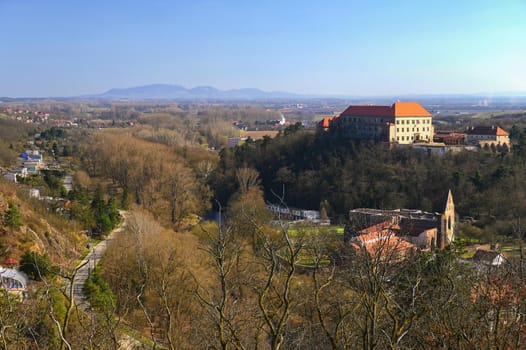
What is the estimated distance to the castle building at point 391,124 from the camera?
29.2m

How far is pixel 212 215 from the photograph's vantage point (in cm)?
2833

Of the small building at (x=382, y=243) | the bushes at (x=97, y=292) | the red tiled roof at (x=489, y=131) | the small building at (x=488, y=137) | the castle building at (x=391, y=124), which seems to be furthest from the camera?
the castle building at (x=391, y=124)

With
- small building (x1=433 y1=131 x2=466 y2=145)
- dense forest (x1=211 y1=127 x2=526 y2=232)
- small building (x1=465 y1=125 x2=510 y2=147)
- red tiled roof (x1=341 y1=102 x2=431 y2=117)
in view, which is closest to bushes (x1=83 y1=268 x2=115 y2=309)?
dense forest (x1=211 y1=127 x2=526 y2=232)

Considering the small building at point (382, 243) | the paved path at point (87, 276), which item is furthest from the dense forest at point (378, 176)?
the small building at point (382, 243)

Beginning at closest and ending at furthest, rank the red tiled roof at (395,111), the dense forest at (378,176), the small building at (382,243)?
the small building at (382,243) < the dense forest at (378,176) < the red tiled roof at (395,111)

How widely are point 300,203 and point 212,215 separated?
175 inches

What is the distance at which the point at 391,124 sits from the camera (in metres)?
28.9

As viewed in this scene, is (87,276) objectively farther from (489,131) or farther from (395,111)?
(489,131)

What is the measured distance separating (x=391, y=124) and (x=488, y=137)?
4.96 meters

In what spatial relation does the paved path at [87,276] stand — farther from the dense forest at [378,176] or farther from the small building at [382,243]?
the dense forest at [378,176]

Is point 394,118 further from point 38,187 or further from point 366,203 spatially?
point 38,187

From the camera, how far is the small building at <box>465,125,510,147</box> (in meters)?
28.8

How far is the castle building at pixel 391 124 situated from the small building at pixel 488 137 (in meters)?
2.05

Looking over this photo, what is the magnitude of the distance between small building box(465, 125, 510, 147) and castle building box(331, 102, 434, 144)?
2053 millimetres
